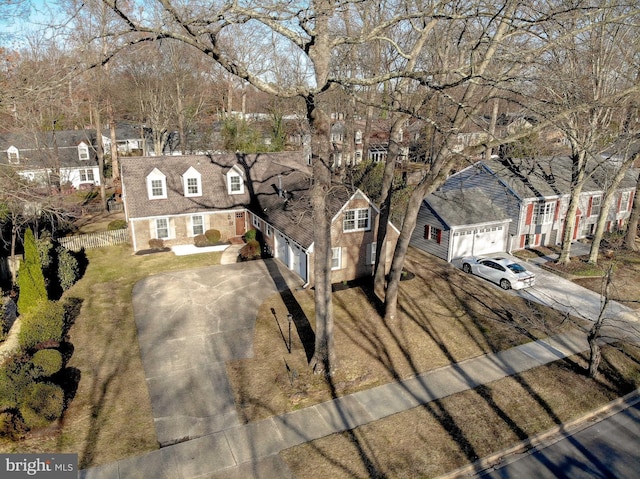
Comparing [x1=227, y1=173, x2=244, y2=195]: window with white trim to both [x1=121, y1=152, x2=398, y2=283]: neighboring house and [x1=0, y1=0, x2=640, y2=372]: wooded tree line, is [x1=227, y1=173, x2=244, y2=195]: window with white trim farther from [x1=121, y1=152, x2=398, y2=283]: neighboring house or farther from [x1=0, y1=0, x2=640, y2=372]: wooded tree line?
[x1=0, y1=0, x2=640, y2=372]: wooded tree line

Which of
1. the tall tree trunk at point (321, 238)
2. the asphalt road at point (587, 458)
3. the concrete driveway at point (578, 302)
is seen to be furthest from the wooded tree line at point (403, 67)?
the asphalt road at point (587, 458)

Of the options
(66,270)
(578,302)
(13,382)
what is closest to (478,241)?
(578,302)

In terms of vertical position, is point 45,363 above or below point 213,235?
below

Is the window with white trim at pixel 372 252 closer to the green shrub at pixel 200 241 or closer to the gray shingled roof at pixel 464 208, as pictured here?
the gray shingled roof at pixel 464 208

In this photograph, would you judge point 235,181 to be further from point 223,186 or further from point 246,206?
point 246,206

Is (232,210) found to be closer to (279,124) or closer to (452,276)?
(452,276)

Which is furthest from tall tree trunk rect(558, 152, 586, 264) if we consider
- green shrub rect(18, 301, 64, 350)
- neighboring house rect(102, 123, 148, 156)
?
neighboring house rect(102, 123, 148, 156)
